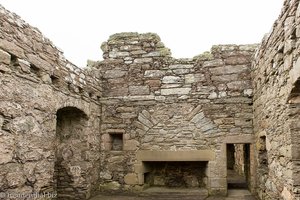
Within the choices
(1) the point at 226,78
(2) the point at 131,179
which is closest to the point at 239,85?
(1) the point at 226,78

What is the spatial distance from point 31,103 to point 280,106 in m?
3.09

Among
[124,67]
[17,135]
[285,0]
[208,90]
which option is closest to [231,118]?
[208,90]

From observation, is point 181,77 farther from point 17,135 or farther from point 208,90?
point 17,135

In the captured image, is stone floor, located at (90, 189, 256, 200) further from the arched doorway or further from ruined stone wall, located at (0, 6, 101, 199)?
ruined stone wall, located at (0, 6, 101, 199)

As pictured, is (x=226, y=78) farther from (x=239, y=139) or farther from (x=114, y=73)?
(x=114, y=73)

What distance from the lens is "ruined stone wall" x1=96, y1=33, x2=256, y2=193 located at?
6141 mm

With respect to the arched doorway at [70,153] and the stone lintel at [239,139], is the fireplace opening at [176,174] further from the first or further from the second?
the arched doorway at [70,153]

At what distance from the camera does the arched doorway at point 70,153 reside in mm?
5602

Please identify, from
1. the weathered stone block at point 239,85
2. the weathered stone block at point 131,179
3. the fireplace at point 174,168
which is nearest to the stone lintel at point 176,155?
the fireplace at point 174,168

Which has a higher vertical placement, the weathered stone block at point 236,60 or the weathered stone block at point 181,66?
the weathered stone block at point 236,60

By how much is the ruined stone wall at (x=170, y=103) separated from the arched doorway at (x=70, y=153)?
0.77 meters

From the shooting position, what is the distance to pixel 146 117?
251 inches

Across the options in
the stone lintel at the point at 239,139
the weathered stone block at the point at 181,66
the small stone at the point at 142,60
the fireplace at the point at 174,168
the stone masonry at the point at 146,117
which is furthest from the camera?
the small stone at the point at 142,60

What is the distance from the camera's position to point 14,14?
12.4 feet
